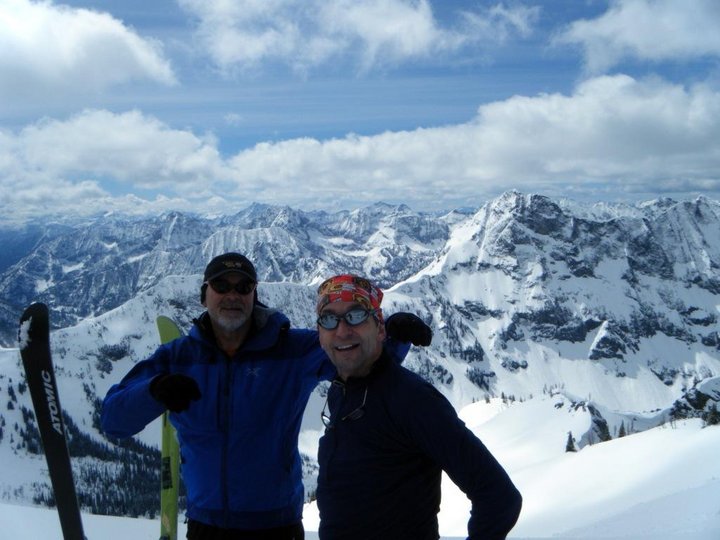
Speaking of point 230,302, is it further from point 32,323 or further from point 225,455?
point 32,323

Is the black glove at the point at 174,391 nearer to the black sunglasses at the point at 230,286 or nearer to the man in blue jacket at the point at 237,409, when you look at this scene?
the man in blue jacket at the point at 237,409

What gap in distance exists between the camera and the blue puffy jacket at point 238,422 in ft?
18.8

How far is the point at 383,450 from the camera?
4473 millimetres

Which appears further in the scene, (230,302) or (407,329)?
(407,329)


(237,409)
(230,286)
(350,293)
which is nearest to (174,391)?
(237,409)

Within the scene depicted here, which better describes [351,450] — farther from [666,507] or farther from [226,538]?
[666,507]

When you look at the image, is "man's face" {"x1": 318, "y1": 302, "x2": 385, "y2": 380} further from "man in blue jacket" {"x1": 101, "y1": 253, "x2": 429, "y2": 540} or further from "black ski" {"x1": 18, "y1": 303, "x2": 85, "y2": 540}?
"black ski" {"x1": 18, "y1": 303, "x2": 85, "y2": 540}

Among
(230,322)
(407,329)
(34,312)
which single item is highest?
(34,312)

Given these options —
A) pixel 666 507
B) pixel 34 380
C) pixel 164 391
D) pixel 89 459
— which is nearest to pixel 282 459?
pixel 164 391

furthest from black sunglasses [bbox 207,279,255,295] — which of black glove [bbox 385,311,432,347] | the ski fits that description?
the ski

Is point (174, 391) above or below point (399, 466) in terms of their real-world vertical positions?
above

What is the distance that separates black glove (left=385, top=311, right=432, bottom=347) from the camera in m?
6.21

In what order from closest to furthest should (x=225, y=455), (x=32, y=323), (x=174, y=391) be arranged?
(x=174, y=391), (x=225, y=455), (x=32, y=323)

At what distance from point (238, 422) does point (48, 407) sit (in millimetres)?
2574
